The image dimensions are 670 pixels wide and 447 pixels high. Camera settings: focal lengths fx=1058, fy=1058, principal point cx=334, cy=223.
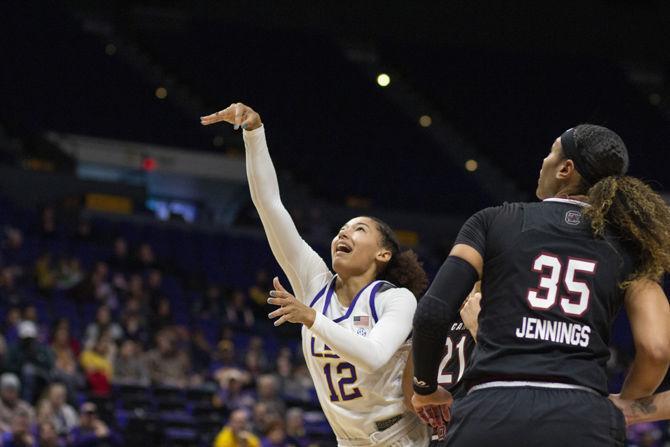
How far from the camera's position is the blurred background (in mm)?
20109

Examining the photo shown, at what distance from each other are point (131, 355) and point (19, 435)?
11.3 ft

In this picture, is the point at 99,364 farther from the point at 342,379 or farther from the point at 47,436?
the point at 342,379

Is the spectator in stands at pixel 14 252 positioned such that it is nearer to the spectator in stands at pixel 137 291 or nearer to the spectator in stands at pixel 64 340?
the spectator in stands at pixel 137 291

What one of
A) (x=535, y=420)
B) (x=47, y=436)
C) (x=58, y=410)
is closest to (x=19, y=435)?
(x=47, y=436)

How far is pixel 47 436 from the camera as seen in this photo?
927 centimetres

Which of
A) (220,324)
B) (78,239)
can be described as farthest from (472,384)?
(78,239)

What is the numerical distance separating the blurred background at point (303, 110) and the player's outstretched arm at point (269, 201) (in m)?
12.5

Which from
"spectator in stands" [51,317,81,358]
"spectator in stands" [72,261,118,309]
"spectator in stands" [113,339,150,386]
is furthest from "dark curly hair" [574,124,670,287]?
"spectator in stands" [72,261,118,309]

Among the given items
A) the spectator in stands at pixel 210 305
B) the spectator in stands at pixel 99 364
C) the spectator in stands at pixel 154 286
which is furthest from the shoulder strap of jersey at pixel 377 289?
the spectator in stands at pixel 210 305

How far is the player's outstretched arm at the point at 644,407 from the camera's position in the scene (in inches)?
120

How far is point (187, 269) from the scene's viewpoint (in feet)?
58.4

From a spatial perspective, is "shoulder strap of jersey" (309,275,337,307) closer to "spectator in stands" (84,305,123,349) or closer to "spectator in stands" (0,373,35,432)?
"spectator in stands" (0,373,35,432)

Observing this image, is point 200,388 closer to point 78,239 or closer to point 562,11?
point 78,239

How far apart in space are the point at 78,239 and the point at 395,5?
956 centimetres
